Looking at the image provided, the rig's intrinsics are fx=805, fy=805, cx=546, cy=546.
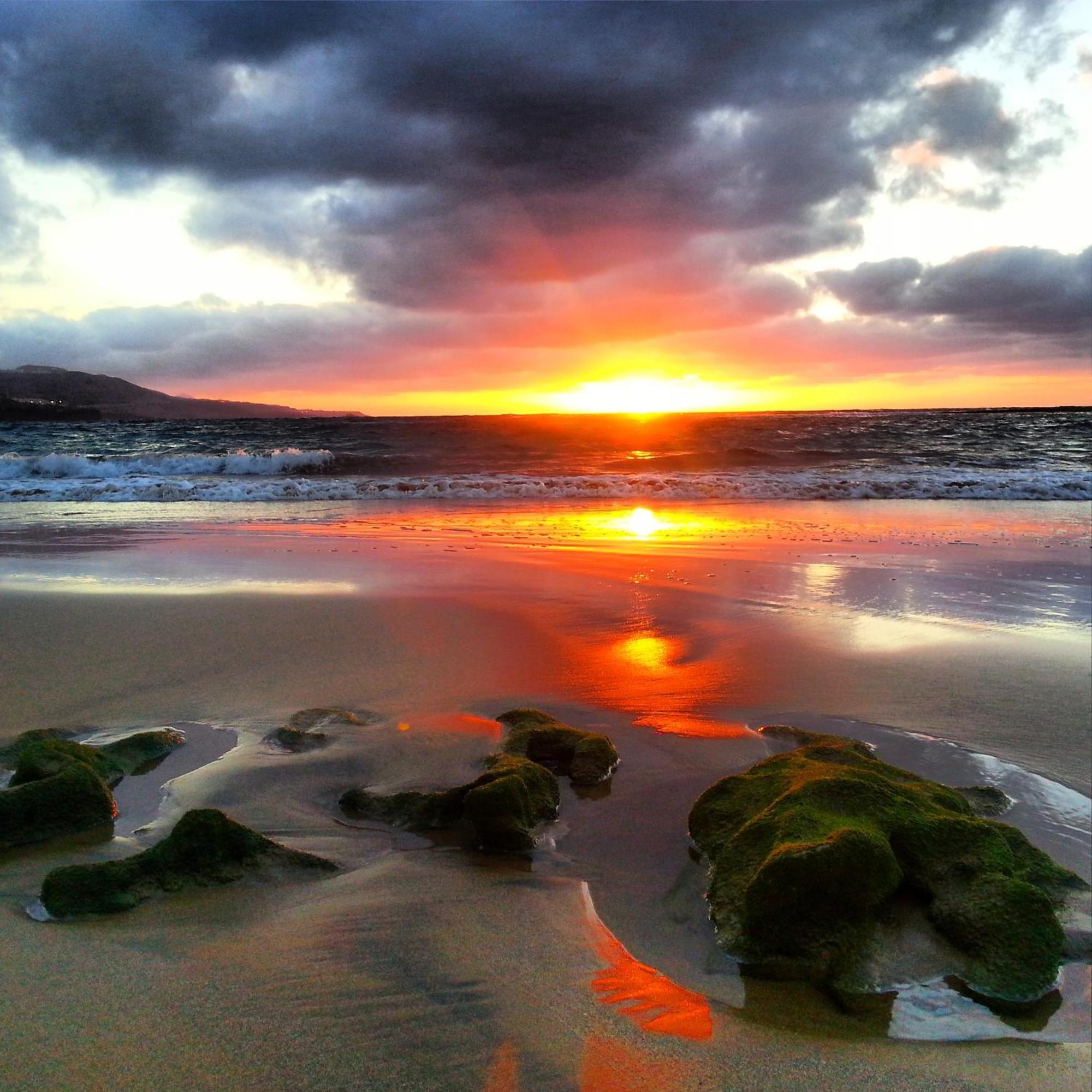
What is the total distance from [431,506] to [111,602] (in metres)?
9.09

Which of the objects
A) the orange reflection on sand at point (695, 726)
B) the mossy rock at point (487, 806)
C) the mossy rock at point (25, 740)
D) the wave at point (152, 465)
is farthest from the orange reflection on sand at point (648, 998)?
the wave at point (152, 465)

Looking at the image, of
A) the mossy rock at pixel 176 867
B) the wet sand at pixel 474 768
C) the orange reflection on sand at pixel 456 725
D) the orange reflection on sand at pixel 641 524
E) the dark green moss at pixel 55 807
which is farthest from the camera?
the orange reflection on sand at pixel 641 524

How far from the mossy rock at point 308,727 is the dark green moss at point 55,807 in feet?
2.59

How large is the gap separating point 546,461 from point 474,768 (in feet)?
77.4

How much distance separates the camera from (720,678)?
4590 mm

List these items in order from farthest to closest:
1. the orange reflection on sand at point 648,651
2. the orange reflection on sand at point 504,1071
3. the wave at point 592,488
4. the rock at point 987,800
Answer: the wave at point 592,488, the orange reflection on sand at point 648,651, the rock at point 987,800, the orange reflection on sand at point 504,1071

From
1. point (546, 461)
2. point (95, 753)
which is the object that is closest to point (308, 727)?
point (95, 753)

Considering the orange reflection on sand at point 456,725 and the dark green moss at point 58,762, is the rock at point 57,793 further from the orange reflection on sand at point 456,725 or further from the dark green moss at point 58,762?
the orange reflection on sand at point 456,725

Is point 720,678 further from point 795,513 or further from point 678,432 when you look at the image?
point 678,432

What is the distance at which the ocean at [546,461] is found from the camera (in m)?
17.6

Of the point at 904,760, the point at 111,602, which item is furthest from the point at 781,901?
the point at 111,602

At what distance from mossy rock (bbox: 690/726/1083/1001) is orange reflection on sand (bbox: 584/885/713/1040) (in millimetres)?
240

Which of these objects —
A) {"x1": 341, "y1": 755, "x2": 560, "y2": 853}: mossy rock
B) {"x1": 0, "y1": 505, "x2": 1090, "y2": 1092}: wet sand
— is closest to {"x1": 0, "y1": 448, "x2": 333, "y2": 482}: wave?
{"x1": 0, "y1": 505, "x2": 1090, "y2": 1092}: wet sand

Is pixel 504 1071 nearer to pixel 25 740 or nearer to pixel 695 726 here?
pixel 695 726
